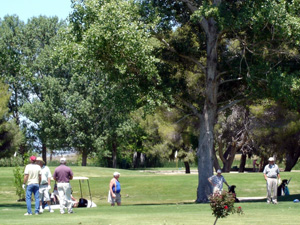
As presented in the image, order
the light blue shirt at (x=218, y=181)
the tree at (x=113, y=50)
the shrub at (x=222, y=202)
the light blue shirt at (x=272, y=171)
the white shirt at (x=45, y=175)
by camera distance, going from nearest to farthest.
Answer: the shrub at (x=222, y=202), the white shirt at (x=45, y=175), the light blue shirt at (x=218, y=181), the light blue shirt at (x=272, y=171), the tree at (x=113, y=50)

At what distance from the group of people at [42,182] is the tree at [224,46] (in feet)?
31.2

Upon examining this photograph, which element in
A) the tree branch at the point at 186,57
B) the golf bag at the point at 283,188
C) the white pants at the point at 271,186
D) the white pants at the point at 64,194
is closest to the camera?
the white pants at the point at 64,194

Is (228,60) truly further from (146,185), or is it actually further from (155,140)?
(155,140)

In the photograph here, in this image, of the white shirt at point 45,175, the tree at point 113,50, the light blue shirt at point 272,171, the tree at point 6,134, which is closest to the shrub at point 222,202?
the white shirt at point 45,175

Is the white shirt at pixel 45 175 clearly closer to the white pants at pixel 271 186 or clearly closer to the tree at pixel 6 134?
the white pants at pixel 271 186

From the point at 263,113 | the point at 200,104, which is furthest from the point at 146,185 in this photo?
the point at 263,113

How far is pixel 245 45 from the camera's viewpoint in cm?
2555

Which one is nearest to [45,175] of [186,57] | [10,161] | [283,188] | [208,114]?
[208,114]

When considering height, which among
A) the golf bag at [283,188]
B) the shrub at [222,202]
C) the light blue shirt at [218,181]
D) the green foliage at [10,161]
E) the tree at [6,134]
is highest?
the tree at [6,134]

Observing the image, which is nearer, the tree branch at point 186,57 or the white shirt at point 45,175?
the white shirt at point 45,175

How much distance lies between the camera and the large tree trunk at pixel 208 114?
26.3 m

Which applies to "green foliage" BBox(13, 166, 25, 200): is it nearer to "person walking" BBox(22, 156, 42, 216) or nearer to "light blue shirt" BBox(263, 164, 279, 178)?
"person walking" BBox(22, 156, 42, 216)

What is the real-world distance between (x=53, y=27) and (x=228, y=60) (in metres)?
41.7

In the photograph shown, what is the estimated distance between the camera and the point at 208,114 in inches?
1066
